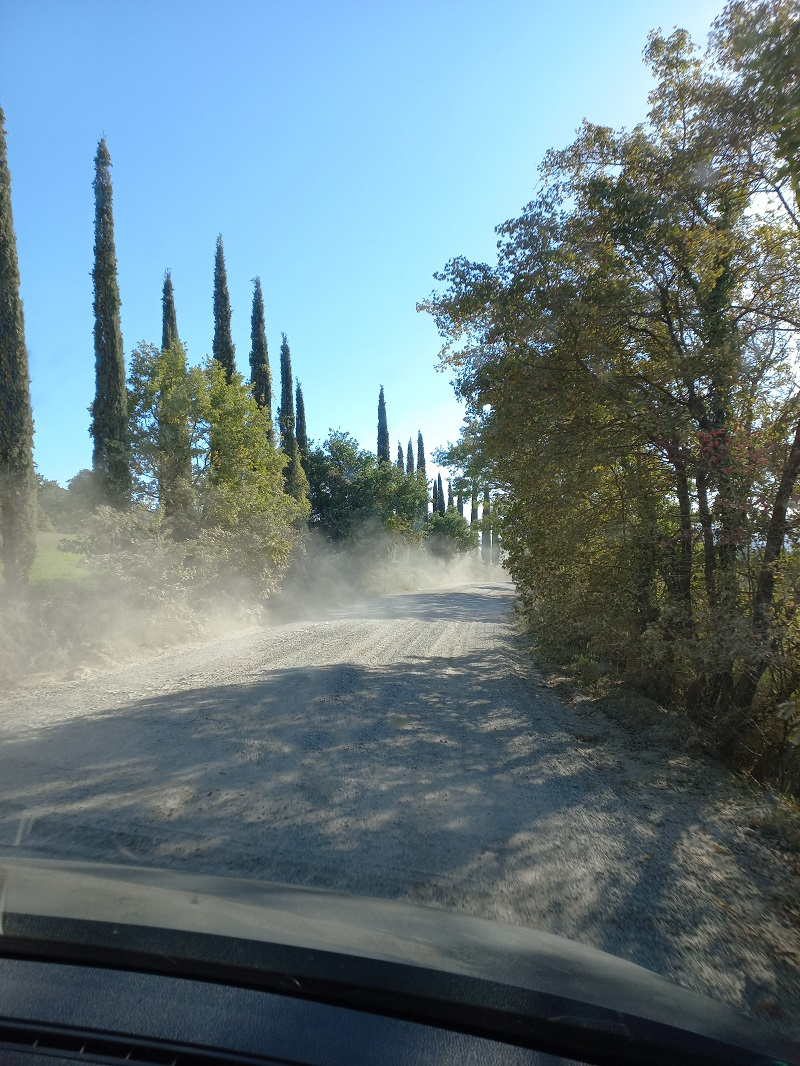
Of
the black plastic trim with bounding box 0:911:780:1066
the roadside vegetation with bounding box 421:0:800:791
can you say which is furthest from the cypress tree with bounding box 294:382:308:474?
the black plastic trim with bounding box 0:911:780:1066

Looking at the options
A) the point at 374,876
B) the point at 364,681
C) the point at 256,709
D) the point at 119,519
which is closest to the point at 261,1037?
the point at 374,876

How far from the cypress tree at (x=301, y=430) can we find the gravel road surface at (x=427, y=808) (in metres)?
27.2

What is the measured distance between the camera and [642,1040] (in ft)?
6.64

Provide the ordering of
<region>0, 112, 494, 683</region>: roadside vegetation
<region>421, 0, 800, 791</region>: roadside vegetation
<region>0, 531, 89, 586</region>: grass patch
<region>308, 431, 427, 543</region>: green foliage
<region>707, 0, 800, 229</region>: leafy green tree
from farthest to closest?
<region>308, 431, 427, 543</region>: green foliage → <region>0, 531, 89, 586</region>: grass patch → <region>0, 112, 494, 683</region>: roadside vegetation → <region>421, 0, 800, 791</region>: roadside vegetation → <region>707, 0, 800, 229</region>: leafy green tree

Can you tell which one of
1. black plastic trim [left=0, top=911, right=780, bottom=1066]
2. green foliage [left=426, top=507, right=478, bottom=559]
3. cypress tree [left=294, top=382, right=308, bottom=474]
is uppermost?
cypress tree [left=294, top=382, right=308, bottom=474]

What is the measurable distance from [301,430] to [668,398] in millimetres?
33394

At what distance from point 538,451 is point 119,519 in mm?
9631

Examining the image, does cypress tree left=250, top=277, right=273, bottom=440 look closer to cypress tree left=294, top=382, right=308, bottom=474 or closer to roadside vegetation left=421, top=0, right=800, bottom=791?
cypress tree left=294, top=382, right=308, bottom=474

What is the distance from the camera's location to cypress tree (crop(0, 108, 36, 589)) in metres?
14.5

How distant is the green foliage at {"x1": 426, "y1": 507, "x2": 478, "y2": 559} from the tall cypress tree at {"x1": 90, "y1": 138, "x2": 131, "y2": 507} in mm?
40090

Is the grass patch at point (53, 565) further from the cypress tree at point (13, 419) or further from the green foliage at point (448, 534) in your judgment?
the green foliage at point (448, 534)

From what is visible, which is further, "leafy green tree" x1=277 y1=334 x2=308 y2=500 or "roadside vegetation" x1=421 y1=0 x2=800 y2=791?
"leafy green tree" x1=277 y1=334 x2=308 y2=500

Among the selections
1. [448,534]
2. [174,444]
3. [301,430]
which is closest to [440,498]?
[448,534]

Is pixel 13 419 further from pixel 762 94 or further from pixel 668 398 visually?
pixel 762 94
